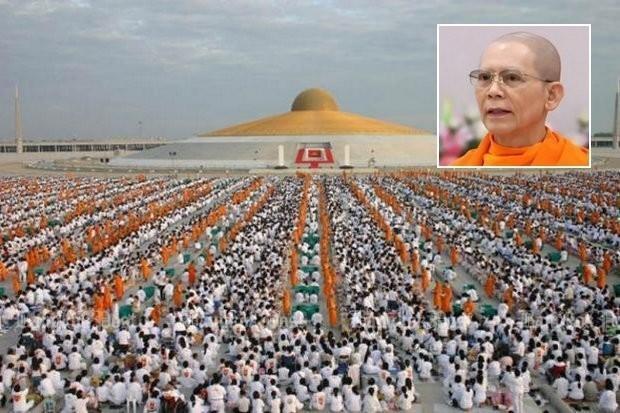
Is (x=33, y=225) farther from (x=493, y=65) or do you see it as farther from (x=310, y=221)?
(x=493, y=65)

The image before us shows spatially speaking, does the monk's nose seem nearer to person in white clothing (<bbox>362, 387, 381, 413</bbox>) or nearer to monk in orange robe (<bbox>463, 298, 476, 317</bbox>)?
monk in orange robe (<bbox>463, 298, 476, 317</bbox>)

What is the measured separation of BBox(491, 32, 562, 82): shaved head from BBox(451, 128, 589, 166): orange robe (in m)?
1.64

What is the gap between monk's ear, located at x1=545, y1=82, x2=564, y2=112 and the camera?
1433cm

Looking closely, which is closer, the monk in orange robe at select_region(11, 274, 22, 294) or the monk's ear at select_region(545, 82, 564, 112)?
the monk's ear at select_region(545, 82, 564, 112)

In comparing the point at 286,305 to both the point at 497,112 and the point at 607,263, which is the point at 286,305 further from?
the point at 607,263

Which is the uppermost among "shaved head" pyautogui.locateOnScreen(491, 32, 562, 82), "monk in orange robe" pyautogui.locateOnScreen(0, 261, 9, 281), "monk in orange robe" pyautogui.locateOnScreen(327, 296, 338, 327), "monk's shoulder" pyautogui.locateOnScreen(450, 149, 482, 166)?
"shaved head" pyautogui.locateOnScreen(491, 32, 562, 82)

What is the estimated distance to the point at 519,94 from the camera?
13812 mm

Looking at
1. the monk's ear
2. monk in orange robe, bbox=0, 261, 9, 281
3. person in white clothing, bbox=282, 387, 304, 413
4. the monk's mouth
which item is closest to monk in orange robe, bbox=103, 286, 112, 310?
monk in orange robe, bbox=0, 261, 9, 281

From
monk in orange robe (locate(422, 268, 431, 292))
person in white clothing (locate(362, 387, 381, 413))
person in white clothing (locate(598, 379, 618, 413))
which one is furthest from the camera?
monk in orange robe (locate(422, 268, 431, 292))

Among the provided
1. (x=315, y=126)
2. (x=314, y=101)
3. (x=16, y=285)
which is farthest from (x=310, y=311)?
(x=314, y=101)

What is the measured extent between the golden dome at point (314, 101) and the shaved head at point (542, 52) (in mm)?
62976

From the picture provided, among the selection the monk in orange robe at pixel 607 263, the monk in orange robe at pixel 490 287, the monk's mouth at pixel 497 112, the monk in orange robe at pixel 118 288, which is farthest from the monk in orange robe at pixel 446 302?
the monk in orange robe at pixel 118 288

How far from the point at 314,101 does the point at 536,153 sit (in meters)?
63.7

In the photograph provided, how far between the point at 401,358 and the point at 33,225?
17.0 metres
